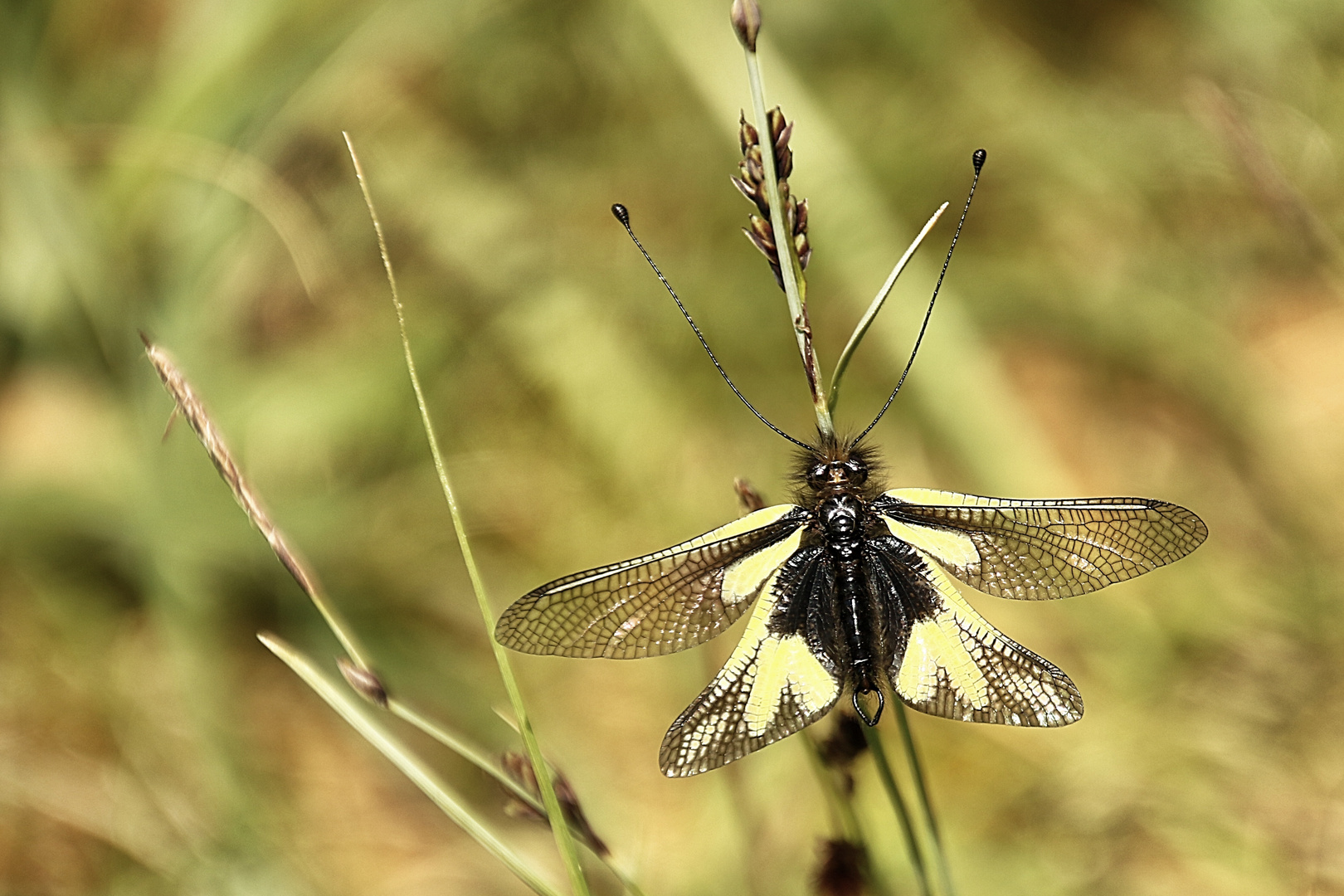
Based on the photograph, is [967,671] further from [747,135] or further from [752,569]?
[747,135]

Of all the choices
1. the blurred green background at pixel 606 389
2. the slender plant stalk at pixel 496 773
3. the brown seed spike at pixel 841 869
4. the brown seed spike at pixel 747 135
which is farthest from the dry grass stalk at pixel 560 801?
the blurred green background at pixel 606 389

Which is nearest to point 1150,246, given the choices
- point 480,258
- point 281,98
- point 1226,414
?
point 1226,414

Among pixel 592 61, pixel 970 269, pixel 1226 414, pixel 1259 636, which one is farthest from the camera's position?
pixel 592 61

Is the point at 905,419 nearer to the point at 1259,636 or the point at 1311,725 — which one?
the point at 1259,636

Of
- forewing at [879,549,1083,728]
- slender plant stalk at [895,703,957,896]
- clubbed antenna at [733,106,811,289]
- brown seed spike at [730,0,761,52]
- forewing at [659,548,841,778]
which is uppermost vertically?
brown seed spike at [730,0,761,52]

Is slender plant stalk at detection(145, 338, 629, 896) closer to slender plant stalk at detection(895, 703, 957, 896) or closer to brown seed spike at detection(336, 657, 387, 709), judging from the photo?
brown seed spike at detection(336, 657, 387, 709)

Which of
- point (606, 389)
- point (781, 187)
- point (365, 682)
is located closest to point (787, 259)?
point (781, 187)

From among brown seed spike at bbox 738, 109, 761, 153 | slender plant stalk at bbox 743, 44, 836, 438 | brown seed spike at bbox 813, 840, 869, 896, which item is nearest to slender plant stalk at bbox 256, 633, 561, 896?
brown seed spike at bbox 813, 840, 869, 896
